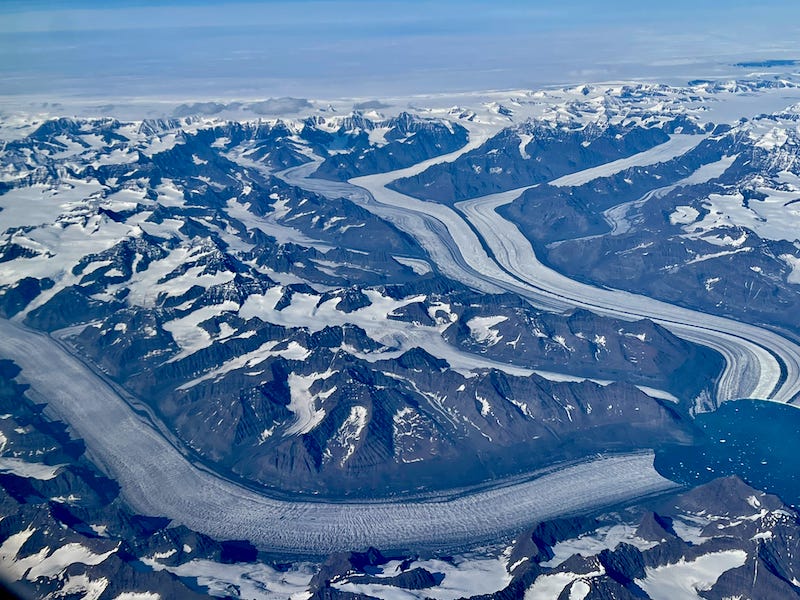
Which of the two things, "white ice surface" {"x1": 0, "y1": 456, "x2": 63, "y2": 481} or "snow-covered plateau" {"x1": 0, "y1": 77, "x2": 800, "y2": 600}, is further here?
"white ice surface" {"x1": 0, "y1": 456, "x2": 63, "y2": 481}

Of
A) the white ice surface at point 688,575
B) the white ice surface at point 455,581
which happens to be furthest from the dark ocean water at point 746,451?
the white ice surface at point 455,581

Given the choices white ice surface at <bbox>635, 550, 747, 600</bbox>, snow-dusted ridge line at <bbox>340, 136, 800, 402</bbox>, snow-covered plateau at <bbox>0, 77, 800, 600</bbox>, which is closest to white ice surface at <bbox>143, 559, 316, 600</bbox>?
snow-covered plateau at <bbox>0, 77, 800, 600</bbox>

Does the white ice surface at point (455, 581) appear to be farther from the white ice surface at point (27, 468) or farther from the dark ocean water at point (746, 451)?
the white ice surface at point (27, 468)

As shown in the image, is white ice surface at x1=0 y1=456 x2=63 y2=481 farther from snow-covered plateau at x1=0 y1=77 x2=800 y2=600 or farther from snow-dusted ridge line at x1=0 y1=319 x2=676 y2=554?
snow-dusted ridge line at x1=0 y1=319 x2=676 y2=554

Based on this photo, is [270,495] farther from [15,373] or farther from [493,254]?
[493,254]

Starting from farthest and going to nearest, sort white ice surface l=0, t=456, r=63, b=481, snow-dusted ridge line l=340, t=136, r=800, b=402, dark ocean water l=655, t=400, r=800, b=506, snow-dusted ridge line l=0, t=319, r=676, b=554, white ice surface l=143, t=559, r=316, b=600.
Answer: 1. snow-dusted ridge line l=340, t=136, r=800, b=402
2. dark ocean water l=655, t=400, r=800, b=506
3. white ice surface l=0, t=456, r=63, b=481
4. snow-dusted ridge line l=0, t=319, r=676, b=554
5. white ice surface l=143, t=559, r=316, b=600

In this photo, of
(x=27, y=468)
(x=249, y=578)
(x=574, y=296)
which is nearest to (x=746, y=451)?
(x=574, y=296)

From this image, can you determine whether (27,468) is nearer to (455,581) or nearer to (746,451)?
(455,581)
